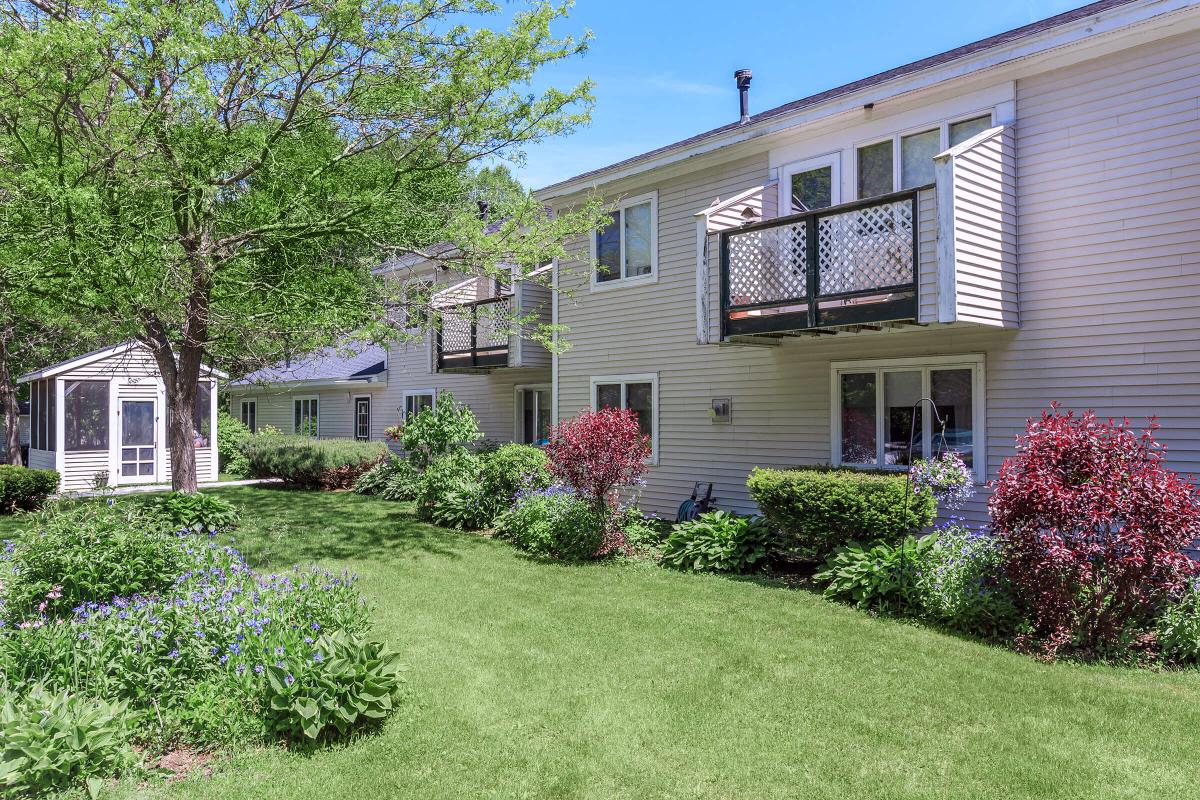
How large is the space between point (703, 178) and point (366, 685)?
31.5 feet

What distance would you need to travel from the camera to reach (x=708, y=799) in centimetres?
395

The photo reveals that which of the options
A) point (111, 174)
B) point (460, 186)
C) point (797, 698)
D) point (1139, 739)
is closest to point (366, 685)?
point (797, 698)

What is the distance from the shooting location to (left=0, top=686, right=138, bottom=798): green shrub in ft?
12.5

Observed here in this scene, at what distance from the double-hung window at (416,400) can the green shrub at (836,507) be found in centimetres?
1268

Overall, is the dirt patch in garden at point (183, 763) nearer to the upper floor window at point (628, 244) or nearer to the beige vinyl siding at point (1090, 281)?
the beige vinyl siding at point (1090, 281)

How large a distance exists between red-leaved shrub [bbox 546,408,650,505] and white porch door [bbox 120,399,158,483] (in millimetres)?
15661

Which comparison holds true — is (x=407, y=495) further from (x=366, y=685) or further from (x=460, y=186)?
(x=366, y=685)

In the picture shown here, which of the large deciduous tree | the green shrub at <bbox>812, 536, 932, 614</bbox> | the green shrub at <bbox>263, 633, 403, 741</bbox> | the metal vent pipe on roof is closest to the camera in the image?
the green shrub at <bbox>263, 633, 403, 741</bbox>

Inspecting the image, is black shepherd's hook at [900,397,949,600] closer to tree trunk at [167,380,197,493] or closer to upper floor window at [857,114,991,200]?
upper floor window at [857,114,991,200]

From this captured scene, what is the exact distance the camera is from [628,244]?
1323cm

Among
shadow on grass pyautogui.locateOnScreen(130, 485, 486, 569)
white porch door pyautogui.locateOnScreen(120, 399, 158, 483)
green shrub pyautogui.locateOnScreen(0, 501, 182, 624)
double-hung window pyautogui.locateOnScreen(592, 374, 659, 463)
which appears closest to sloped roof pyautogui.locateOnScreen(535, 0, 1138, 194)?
double-hung window pyautogui.locateOnScreen(592, 374, 659, 463)

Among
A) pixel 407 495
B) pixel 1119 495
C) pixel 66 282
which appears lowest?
pixel 407 495

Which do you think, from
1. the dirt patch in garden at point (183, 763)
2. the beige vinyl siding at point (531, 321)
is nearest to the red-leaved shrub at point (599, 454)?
the beige vinyl siding at point (531, 321)

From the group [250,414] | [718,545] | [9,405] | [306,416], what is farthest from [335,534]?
[250,414]
